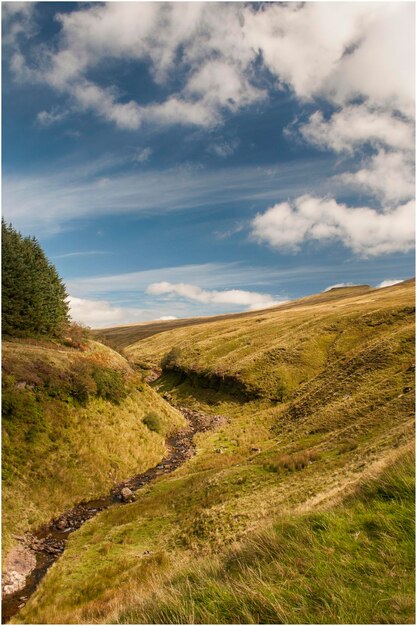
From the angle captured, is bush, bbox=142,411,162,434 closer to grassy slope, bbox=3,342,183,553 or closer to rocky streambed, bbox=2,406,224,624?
grassy slope, bbox=3,342,183,553

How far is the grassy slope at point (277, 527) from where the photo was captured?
22.0ft

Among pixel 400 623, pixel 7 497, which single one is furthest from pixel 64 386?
pixel 400 623

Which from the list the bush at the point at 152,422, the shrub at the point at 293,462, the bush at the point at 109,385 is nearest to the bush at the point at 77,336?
the bush at the point at 109,385

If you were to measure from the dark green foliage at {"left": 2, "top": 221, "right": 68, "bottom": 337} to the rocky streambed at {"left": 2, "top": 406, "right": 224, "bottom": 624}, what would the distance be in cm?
2681

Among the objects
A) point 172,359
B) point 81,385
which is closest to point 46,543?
point 81,385

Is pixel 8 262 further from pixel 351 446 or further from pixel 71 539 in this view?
pixel 351 446

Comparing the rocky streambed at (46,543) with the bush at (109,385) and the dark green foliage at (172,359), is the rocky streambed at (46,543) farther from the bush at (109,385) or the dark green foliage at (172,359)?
the dark green foliage at (172,359)

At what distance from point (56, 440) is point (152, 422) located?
48.7ft

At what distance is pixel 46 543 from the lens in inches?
898

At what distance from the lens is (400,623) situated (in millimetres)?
5566

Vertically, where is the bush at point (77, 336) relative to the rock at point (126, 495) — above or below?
above

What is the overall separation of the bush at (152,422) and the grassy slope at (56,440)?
803mm

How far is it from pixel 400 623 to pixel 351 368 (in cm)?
5249

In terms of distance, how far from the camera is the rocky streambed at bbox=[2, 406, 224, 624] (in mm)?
17969
